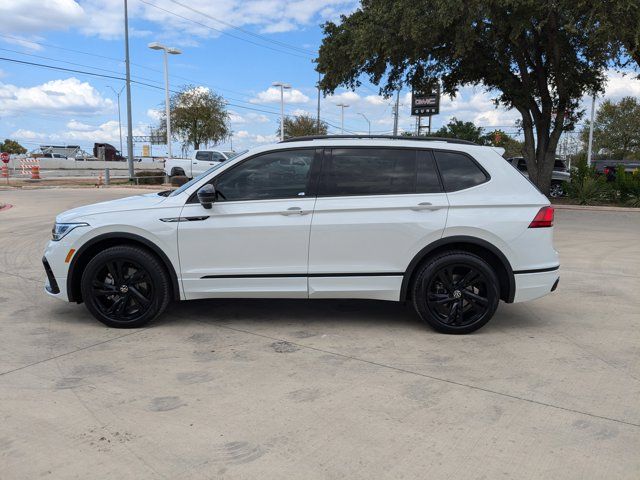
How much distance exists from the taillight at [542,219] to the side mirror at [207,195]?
9.53ft

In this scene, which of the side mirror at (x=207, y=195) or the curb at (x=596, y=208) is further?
the curb at (x=596, y=208)

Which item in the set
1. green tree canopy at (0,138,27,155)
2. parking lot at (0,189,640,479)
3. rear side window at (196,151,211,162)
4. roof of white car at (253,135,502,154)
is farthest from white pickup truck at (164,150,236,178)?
green tree canopy at (0,138,27,155)

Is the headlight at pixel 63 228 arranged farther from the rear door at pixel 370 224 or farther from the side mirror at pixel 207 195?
the rear door at pixel 370 224

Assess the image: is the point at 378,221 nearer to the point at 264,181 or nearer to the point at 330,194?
the point at 330,194

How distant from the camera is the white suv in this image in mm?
4840

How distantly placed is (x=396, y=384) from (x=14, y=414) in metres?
2.54

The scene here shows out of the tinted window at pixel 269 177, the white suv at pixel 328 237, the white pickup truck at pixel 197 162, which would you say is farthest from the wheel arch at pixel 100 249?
the white pickup truck at pixel 197 162

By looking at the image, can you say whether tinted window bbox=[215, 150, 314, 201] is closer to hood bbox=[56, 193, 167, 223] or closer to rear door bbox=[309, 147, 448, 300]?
rear door bbox=[309, 147, 448, 300]

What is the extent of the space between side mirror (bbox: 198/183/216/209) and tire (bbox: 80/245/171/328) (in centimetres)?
73

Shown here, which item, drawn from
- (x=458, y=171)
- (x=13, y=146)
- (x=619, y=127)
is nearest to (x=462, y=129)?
(x=619, y=127)

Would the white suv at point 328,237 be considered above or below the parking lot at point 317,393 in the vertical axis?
above

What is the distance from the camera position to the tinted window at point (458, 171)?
498 cm

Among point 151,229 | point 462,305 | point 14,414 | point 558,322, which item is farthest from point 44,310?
point 558,322

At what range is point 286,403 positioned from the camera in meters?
3.54
